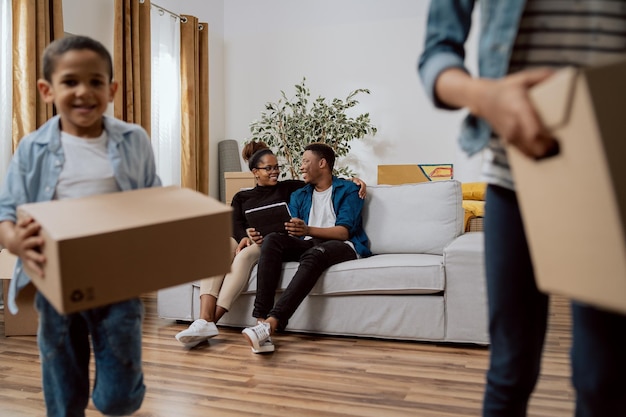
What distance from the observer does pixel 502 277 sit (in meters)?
0.83

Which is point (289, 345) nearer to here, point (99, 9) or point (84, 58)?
point (84, 58)

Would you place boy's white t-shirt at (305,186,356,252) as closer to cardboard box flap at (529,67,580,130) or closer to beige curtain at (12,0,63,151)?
beige curtain at (12,0,63,151)

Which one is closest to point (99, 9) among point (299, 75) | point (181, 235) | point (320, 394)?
point (299, 75)

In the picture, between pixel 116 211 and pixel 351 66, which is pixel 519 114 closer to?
pixel 116 211

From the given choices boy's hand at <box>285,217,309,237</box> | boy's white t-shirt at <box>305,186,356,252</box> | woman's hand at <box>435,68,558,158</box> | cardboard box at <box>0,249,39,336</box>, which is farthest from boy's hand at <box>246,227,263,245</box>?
woman's hand at <box>435,68,558,158</box>

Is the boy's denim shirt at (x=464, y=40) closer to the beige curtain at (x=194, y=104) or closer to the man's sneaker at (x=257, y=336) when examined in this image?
the man's sneaker at (x=257, y=336)

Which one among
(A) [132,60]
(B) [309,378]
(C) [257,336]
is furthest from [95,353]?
(A) [132,60]

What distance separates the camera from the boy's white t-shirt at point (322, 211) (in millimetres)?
3156

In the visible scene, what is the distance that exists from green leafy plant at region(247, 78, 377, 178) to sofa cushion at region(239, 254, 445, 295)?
2.48m

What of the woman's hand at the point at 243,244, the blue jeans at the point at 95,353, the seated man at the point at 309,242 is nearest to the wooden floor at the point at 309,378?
the seated man at the point at 309,242

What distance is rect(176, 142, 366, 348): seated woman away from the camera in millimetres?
2730

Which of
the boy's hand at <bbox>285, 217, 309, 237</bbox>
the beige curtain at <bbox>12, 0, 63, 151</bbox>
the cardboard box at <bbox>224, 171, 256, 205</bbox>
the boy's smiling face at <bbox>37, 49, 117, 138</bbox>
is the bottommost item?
the boy's hand at <bbox>285, 217, 309, 237</bbox>

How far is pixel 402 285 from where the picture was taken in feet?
9.00

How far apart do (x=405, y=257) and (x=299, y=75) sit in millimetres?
3525
